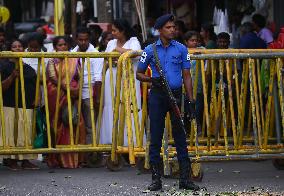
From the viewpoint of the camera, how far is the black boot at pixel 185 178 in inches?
410

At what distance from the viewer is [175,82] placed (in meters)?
10.4

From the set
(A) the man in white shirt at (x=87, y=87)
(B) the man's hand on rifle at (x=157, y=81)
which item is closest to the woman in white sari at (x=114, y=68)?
(A) the man in white shirt at (x=87, y=87)

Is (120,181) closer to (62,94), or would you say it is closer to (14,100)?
(62,94)

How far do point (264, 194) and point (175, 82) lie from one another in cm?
145

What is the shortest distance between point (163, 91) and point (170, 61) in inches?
12.4

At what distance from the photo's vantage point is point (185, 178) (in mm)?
10445

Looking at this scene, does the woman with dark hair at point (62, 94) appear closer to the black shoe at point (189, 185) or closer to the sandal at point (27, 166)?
the sandal at point (27, 166)

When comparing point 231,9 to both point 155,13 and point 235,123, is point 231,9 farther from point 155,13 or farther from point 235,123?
point 235,123

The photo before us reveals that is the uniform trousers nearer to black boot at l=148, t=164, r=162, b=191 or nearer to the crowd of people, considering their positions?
black boot at l=148, t=164, r=162, b=191

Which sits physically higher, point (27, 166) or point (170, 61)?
point (170, 61)

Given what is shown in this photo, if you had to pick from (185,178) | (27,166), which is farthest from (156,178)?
(27,166)

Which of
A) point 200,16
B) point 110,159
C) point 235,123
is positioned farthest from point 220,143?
point 200,16

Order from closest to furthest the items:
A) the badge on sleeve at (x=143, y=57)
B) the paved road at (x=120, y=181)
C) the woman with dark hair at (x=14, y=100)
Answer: the badge on sleeve at (x=143, y=57), the paved road at (x=120, y=181), the woman with dark hair at (x=14, y=100)

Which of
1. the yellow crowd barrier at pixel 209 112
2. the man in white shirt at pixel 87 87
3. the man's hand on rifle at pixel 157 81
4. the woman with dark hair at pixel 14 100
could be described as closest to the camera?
the man's hand on rifle at pixel 157 81
